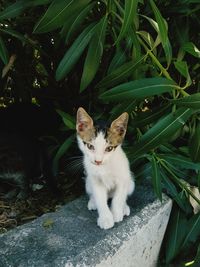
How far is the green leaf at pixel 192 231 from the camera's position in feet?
9.61

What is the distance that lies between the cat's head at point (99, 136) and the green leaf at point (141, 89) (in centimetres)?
23

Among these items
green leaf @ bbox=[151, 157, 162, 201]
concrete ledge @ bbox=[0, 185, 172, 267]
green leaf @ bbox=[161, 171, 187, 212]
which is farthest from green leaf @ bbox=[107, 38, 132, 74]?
concrete ledge @ bbox=[0, 185, 172, 267]

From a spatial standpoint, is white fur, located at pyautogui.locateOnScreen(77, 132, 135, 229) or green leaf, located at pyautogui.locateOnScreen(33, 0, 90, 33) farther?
white fur, located at pyautogui.locateOnScreen(77, 132, 135, 229)

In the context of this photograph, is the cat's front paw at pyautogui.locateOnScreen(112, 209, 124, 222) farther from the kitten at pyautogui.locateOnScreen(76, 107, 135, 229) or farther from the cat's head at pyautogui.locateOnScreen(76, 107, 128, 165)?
the cat's head at pyautogui.locateOnScreen(76, 107, 128, 165)

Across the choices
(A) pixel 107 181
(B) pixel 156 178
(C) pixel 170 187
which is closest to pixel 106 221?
(A) pixel 107 181

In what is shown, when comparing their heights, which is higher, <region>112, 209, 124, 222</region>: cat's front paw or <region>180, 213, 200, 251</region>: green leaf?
<region>112, 209, 124, 222</region>: cat's front paw

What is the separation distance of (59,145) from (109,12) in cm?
107

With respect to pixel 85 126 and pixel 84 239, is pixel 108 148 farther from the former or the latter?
pixel 84 239

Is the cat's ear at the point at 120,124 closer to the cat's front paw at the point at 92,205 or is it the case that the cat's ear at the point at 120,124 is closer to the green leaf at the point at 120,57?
the green leaf at the point at 120,57

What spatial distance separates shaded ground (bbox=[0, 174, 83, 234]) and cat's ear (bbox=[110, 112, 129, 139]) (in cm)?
75

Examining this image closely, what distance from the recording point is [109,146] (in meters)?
2.55

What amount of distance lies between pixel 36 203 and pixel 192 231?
2.96 feet

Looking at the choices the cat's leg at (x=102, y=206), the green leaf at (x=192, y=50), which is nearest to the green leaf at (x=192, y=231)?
the cat's leg at (x=102, y=206)

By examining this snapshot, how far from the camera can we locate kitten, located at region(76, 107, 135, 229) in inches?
99.5
